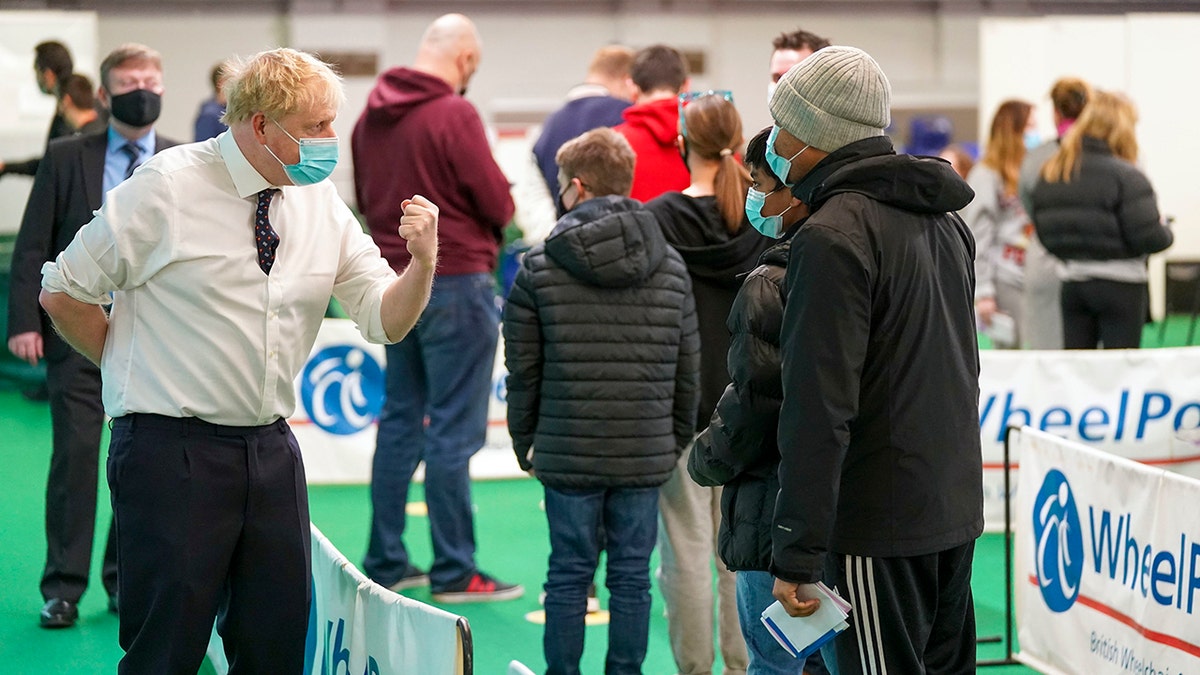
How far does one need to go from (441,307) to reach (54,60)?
3237 millimetres

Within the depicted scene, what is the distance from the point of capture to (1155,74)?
1306 cm

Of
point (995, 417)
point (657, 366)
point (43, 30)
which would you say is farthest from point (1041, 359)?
point (43, 30)

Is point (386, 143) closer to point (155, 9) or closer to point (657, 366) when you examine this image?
point (657, 366)

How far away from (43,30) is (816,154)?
31.8ft

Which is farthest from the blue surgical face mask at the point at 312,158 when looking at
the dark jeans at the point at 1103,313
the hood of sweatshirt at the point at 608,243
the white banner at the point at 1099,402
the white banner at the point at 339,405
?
the dark jeans at the point at 1103,313

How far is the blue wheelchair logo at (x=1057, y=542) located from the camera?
4094mm

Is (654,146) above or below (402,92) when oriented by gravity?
below

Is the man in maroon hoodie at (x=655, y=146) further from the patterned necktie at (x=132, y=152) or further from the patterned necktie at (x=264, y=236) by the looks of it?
the patterned necktie at (x=264, y=236)

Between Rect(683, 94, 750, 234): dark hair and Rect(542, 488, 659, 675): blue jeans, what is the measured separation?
0.84 meters

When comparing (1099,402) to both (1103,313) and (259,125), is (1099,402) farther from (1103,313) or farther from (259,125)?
(259,125)

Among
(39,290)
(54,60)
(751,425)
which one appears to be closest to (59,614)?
(39,290)

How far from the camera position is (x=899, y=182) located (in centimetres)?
246

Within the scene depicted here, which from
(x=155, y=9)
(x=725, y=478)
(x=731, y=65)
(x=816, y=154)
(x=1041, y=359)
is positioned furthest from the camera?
(x=731, y=65)

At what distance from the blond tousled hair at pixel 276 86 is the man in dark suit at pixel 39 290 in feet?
6.54
